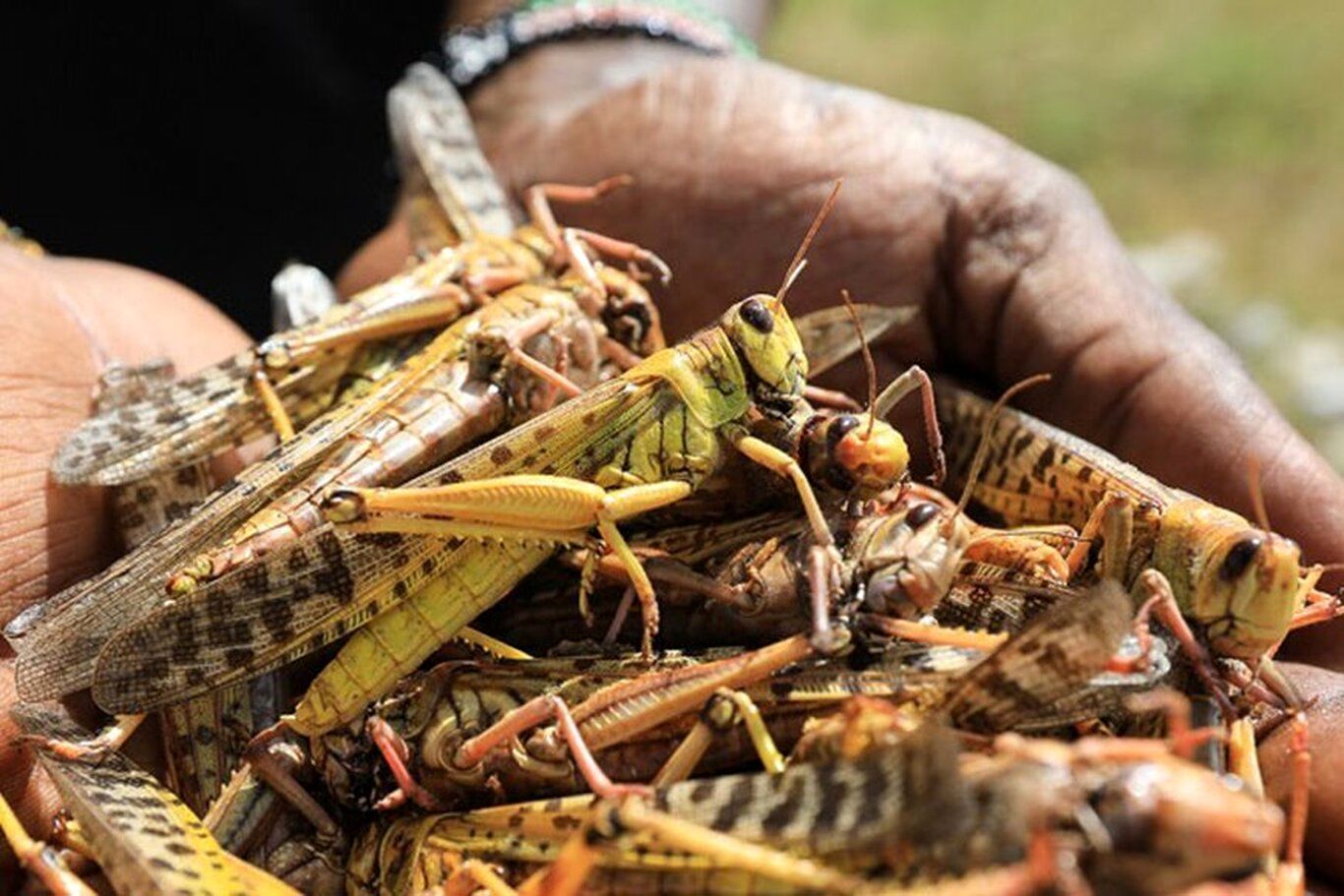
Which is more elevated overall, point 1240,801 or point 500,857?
point 1240,801

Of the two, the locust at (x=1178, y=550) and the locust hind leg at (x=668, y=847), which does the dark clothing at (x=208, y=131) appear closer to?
the locust at (x=1178, y=550)

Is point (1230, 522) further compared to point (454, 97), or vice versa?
point (454, 97)

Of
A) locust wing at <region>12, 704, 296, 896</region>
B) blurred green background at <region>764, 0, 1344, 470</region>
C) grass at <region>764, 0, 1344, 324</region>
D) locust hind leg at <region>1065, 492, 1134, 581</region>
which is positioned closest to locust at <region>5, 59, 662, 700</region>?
locust wing at <region>12, 704, 296, 896</region>

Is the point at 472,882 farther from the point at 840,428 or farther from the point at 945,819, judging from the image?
the point at 840,428

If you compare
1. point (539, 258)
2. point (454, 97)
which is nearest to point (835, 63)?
point (454, 97)

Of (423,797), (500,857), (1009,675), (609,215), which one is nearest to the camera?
(1009,675)

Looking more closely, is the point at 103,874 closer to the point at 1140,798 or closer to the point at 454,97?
the point at 1140,798

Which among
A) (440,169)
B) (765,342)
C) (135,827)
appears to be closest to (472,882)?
(135,827)
